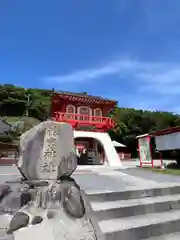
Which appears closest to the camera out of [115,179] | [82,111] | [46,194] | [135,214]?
[46,194]

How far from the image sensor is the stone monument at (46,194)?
338 cm

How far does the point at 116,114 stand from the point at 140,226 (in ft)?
116

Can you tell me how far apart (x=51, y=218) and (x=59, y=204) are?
0.93ft

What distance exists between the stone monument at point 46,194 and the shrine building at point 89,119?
35.8ft

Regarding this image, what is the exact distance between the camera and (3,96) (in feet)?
140

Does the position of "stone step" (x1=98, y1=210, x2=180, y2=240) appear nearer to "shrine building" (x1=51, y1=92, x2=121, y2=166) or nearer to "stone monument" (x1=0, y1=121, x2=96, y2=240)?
"stone monument" (x1=0, y1=121, x2=96, y2=240)

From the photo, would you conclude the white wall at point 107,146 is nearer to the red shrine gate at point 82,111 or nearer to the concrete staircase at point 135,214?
the red shrine gate at point 82,111

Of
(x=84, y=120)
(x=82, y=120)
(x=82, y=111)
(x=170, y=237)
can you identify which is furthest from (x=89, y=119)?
(x=170, y=237)

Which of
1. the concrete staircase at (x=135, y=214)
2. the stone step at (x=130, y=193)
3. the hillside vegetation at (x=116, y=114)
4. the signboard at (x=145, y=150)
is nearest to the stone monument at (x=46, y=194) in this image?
the concrete staircase at (x=135, y=214)

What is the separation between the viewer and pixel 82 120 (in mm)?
17547

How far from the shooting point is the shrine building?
1609 centimetres

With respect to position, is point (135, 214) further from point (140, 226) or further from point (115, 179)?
point (115, 179)

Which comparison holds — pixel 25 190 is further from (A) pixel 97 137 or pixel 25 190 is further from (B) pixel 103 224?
(A) pixel 97 137

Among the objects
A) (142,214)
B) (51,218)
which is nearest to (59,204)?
(51,218)
